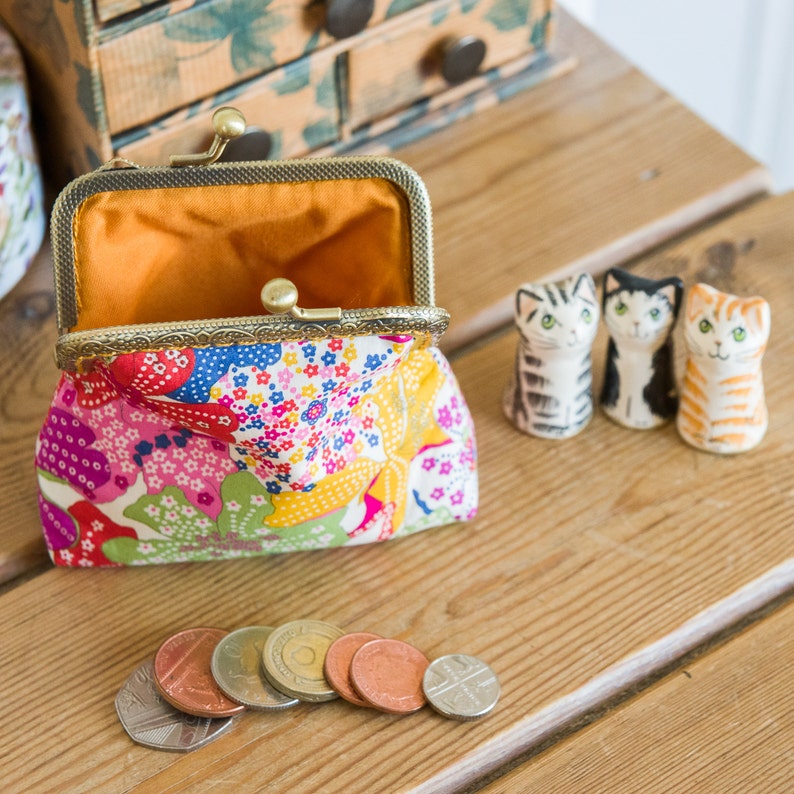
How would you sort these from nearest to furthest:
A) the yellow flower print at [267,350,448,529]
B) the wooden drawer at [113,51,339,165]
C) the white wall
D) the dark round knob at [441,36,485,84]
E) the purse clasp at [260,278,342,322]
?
the purse clasp at [260,278,342,322] → the yellow flower print at [267,350,448,529] → the wooden drawer at [113,51,339,165] → the dark round knob at [441,36,485,84] → the white wall

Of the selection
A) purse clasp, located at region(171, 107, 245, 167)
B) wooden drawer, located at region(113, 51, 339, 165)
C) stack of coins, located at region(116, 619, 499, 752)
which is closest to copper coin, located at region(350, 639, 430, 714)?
stack of coins, located at region(116, 619, 499, 752)

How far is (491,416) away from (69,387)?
0.30m

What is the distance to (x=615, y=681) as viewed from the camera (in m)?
0.71

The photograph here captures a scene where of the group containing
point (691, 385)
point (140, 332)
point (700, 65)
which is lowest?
point (700, 65)

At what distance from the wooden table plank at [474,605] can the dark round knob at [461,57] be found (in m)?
0.32

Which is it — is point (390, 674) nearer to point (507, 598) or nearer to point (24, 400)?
point (507, 598)

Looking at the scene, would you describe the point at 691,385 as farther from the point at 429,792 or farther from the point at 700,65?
the point at 700,65

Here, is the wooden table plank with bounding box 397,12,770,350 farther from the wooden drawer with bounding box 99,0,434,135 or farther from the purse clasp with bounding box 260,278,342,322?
the purse clasp with bounding box 260,278,342,322

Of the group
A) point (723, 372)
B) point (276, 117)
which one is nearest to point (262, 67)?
point (276, 117)

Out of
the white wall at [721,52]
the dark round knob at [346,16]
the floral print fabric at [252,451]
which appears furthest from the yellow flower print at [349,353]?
the white wall at [721,52]

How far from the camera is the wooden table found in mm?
667

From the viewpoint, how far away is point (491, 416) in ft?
2.75

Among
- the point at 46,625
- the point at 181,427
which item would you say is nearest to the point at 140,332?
the point at 181,427

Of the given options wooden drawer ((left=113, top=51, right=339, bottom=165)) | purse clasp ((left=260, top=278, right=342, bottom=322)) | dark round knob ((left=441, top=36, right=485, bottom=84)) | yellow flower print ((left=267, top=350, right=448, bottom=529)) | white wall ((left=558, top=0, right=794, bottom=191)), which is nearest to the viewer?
purse clasp ((left=260, top=278, right=342, bottom=322))
